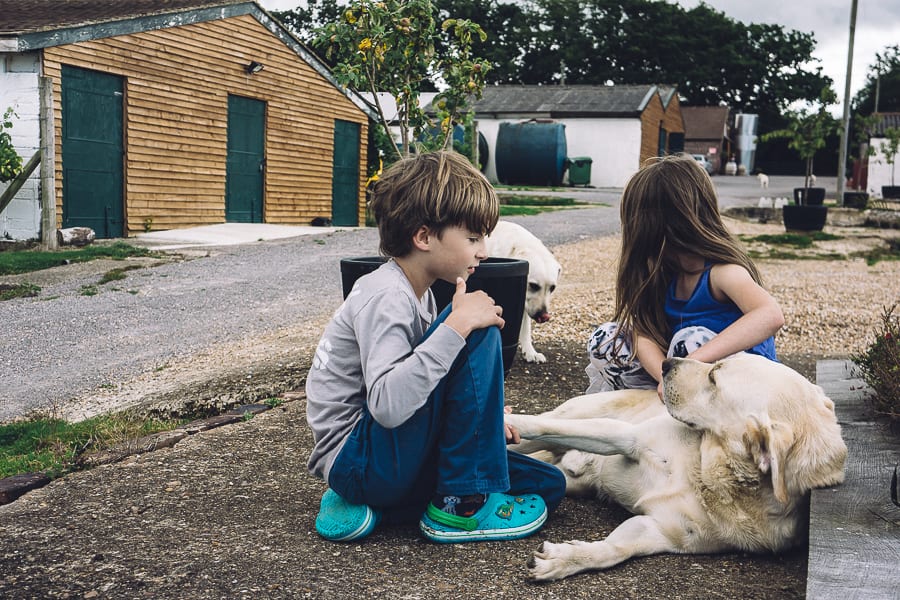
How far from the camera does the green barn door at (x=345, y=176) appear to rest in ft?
69.9

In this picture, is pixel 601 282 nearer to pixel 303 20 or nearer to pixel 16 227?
pixel 16 227

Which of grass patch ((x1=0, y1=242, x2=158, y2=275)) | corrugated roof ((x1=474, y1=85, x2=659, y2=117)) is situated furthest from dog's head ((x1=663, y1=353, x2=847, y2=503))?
corrugated roof ((x1=474, y1=85, x2=659, y2=117))

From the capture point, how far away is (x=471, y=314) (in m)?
2.60

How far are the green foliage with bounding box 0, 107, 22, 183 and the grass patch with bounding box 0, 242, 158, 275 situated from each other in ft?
3.71

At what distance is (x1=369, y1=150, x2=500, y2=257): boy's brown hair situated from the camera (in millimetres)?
2791

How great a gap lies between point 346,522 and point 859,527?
1.56 meters

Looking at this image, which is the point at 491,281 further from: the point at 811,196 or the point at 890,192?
the point at 890,192

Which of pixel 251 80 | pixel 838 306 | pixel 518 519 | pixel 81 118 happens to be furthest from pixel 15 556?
pixel 251 80

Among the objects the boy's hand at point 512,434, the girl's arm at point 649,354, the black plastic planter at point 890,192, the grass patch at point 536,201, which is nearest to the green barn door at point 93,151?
the girl's arm at point 649,354

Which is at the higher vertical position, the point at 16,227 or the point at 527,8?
the point at 527,8

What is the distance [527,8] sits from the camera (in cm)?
6994

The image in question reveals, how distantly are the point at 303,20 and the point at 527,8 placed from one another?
17.9 metres

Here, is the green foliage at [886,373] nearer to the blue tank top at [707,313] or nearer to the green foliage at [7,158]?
the blue tank top at [707,313]

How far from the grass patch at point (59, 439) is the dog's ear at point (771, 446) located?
270 cm
